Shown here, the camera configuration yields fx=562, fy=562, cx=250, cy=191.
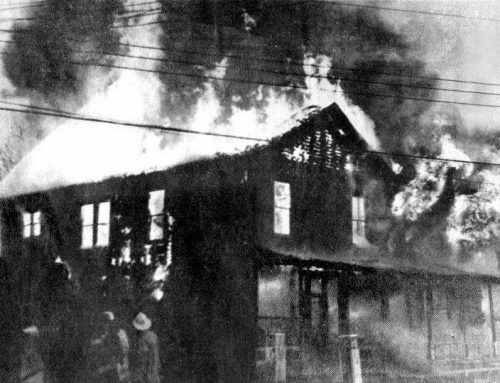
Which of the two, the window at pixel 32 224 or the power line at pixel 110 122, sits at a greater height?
the power line at pixel 110 122

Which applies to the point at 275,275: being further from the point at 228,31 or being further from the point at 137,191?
the point at 228,31

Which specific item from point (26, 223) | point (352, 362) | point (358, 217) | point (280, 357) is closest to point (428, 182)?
point (358, 217)

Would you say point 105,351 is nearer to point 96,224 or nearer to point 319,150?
point 96,224

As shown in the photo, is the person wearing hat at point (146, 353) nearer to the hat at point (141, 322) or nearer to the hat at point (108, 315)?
the hat at point (141, 322)

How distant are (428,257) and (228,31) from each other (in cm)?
340

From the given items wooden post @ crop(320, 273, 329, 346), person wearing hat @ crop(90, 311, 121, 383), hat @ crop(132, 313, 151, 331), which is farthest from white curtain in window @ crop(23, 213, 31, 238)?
wooden post @ crop(320, 273, 329, 346)

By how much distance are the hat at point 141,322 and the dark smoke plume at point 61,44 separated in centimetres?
245

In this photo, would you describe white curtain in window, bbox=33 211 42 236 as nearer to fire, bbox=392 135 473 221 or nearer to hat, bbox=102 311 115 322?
hat, bbox=102 311 115 322

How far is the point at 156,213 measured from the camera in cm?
643

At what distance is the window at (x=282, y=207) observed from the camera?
640 centimetres

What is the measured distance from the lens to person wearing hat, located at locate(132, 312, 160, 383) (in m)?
5.93

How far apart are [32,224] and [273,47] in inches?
131

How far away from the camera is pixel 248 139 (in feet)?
20.3

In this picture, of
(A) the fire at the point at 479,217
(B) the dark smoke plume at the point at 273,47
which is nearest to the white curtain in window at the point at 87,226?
(B) the dark smoke plume at the point at 273,47
